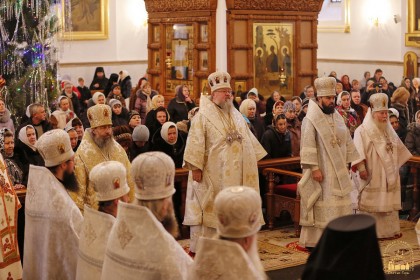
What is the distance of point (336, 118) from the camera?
377 inches

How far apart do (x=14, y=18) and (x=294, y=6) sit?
24.7ft

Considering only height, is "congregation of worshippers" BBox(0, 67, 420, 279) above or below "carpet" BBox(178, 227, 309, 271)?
above

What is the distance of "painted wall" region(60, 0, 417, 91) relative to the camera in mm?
23031

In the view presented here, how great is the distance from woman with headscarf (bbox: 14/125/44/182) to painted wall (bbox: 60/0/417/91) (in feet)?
42.8

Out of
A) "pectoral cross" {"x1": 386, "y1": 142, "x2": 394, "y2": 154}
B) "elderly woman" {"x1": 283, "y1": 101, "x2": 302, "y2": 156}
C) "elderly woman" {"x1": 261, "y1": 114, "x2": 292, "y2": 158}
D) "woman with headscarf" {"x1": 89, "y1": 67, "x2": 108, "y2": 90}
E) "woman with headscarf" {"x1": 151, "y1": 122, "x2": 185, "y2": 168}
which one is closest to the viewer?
"pectoral cross" {"x1": 386, "y1": 142, "x2": 394, "y2": 154}

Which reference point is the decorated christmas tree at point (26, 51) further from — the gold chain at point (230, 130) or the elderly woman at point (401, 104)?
the elderly woman at point (401, 104)

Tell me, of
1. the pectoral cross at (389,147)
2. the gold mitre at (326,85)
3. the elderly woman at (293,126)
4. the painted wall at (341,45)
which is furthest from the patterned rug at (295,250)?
the painted wall at (341,45)

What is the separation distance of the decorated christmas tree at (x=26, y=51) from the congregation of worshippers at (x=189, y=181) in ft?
1.05

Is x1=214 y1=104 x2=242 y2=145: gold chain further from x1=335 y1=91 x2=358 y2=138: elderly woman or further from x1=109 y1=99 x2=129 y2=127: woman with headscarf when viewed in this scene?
x1=109 y1=99 x2=129 y2=127: woman with headscarf

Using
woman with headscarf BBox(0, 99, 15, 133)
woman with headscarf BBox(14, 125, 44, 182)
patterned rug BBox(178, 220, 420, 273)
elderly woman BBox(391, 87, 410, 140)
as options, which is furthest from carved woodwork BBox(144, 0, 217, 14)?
woman with headscarf BBox(14, 125, 44, 182)

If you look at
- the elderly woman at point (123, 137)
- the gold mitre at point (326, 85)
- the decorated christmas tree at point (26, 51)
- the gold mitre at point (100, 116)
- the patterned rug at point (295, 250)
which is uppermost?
the decorated christmas tree at point (26, 51)

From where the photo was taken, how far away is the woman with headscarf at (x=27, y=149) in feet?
31.6

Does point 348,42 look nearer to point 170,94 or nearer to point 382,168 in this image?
point 170,94

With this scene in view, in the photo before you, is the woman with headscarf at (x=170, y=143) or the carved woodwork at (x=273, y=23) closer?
the woman with headscarf at (x=170, y=143)
